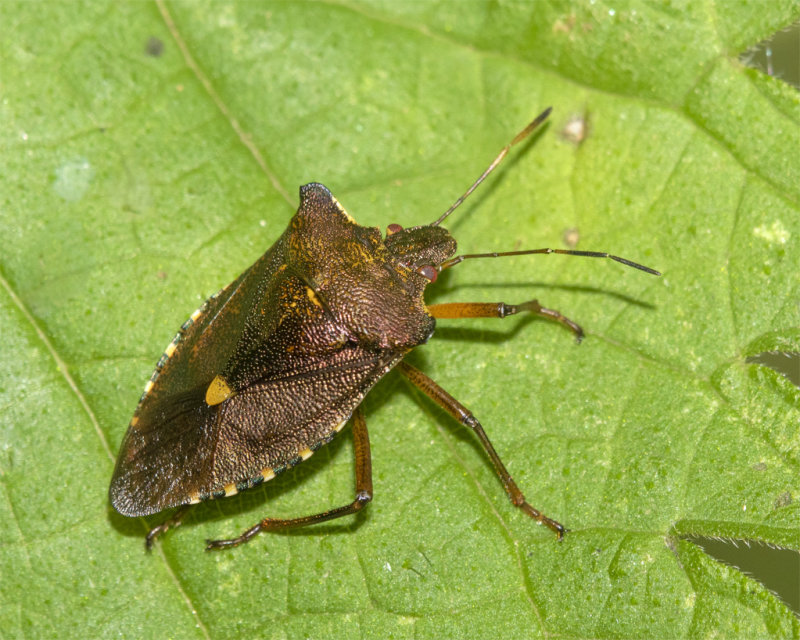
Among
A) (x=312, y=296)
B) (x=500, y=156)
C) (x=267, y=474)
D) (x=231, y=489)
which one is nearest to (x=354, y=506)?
(x=267, y=474)

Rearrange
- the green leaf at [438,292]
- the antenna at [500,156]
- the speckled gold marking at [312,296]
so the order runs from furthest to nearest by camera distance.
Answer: the antenna at [500,156], the speckled gold marking at [312,296], the green leaf at [438,292]

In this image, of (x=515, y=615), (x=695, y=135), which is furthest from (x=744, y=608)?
(x=695, y=135)

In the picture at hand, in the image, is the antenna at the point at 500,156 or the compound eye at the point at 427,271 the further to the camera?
the antenna at the point at 500,156

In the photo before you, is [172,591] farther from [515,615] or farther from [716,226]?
[716,226]

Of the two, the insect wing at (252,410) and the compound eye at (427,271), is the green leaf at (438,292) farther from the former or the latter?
the compound eye at (427,271)

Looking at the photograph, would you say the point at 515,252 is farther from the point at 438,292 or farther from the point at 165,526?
the point at 165,526

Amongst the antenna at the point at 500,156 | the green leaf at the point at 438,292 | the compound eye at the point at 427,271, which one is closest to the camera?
the green leaf at the point at 438,292

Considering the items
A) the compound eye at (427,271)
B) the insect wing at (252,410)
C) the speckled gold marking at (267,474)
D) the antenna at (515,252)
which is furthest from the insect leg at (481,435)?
the speckled gold marking at (267,474)
